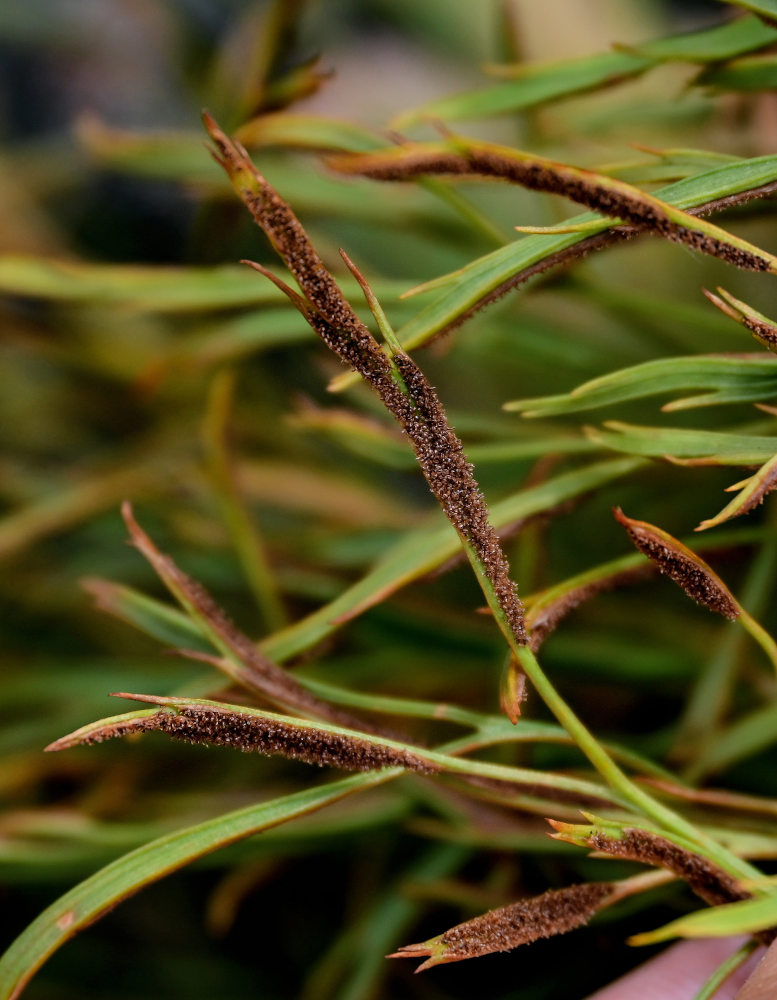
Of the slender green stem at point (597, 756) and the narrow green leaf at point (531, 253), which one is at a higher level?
the narrow green leaf at point (531, 253)

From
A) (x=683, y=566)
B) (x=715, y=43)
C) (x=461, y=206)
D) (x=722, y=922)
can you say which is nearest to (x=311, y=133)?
(x=461, y=206)

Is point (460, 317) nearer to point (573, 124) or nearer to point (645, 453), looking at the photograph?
point (645, 453)

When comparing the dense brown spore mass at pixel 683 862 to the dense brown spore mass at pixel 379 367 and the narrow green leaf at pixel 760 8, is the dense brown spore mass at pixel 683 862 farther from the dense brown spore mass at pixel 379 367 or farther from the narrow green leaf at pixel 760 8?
the narrow green leaf at pixel 760 8

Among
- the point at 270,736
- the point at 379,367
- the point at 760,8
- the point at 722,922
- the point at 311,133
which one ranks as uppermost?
the point at 311,133

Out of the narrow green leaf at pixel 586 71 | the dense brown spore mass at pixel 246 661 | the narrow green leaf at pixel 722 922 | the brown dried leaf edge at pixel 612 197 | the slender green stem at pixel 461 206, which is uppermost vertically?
the narrow green leaf at pixel 586 71

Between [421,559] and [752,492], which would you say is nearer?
[752,492]

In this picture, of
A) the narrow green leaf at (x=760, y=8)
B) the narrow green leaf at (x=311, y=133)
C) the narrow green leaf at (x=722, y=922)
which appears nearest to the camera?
the narrow green leaf at (x=722, y=922)

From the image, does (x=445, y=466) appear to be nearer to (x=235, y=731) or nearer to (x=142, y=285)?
(x=235, y=731)

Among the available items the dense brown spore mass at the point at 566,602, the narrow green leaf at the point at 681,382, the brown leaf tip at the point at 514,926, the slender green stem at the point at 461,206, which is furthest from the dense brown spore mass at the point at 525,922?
the slender green stem at the point at 461,206
